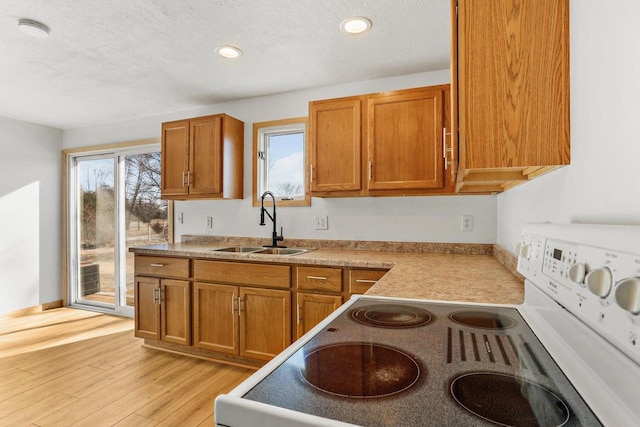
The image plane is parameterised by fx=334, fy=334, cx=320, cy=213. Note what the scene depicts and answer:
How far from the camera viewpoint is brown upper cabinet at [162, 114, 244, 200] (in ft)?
9.61

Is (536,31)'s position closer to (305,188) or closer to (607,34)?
(607,34)

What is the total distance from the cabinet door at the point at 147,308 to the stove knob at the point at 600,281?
2.92m

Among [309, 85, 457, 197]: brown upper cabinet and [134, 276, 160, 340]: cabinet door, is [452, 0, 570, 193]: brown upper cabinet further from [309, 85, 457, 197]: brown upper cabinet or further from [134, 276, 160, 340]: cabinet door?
[134, 276, 160, 340]: cabinet door

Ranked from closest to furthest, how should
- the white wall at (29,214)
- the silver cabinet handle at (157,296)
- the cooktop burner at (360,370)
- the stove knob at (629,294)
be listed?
the stove knob at (629,294) → the cooktop burner at (360,370) → the silver cabinet handle at (157,296) → the white wall at (29,214)

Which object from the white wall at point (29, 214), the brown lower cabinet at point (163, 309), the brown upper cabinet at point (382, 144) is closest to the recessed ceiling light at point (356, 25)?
the brown upper cabinet at point (382, 144)

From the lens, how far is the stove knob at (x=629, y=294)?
0.40 m

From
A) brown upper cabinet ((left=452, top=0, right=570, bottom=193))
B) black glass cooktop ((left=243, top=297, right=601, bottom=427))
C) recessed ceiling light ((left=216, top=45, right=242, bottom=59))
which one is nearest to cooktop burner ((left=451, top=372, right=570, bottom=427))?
black glass cooktop ((left=243, top=297, right=601, bottom=427))

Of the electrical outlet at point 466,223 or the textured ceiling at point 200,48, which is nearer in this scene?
the textured ceiling at point 200,48

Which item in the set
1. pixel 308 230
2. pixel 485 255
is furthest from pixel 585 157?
pixel 308 230

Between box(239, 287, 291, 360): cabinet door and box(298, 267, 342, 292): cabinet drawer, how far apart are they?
0.15 metres

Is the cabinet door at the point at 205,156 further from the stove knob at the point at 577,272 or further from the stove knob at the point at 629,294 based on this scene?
the stove knob at the point at 629,294

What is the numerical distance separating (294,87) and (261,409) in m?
2.81

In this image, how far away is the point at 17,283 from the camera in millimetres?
3818

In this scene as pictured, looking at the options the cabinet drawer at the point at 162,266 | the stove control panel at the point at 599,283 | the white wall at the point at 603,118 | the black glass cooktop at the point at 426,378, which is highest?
the white wall at the point at 603,118
